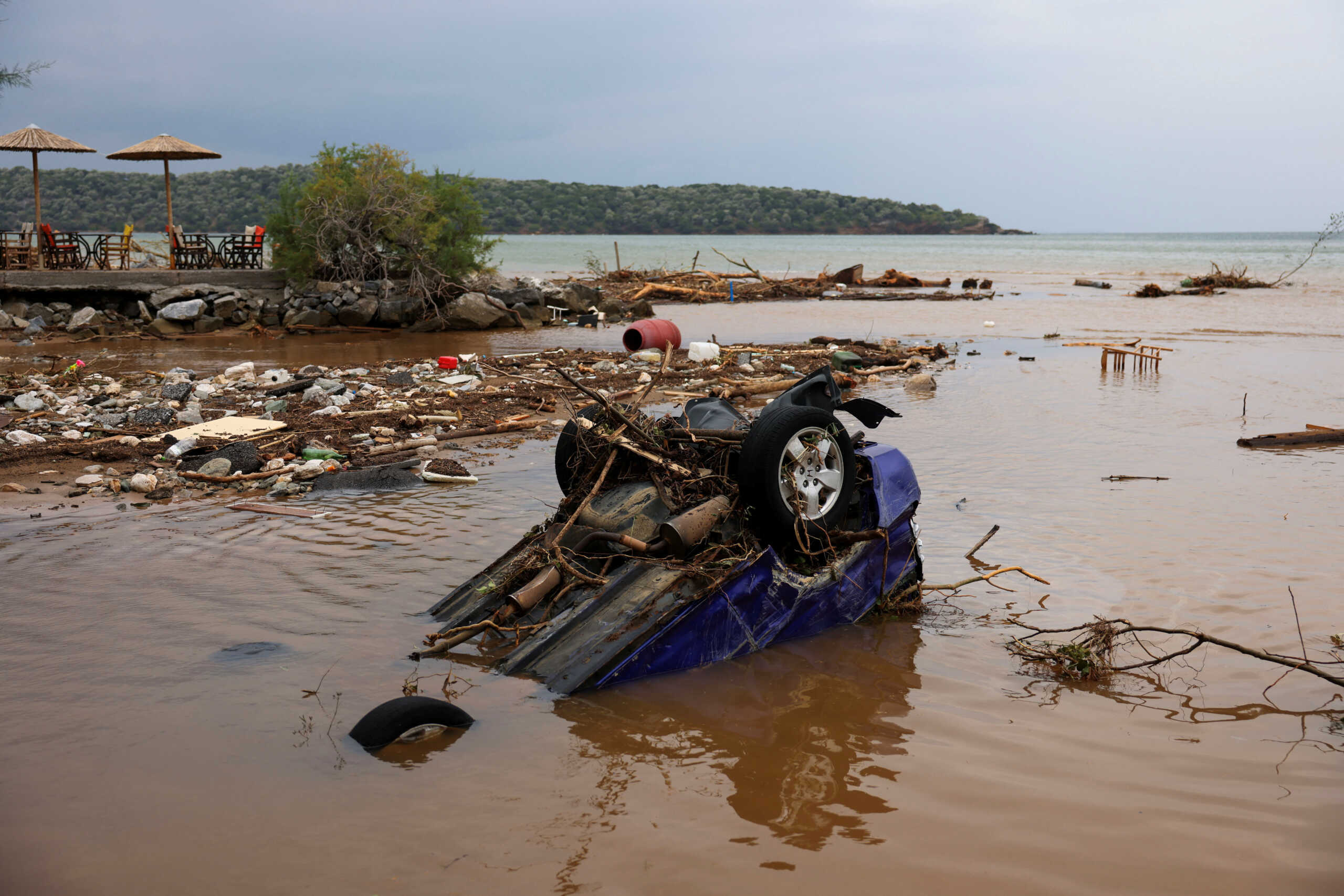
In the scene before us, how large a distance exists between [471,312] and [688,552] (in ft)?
63.7

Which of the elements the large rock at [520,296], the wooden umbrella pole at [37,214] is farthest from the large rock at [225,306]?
the large rock at [520,296]

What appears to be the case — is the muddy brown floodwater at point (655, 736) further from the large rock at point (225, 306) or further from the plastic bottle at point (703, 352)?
the large rock at point (225, 306)

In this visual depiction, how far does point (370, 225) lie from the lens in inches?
908

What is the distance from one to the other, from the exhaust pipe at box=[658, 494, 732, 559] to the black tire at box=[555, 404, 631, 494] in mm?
984

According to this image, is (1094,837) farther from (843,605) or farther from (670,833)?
(843,605)

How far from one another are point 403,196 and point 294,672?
2031 centimetres

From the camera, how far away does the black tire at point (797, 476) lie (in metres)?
4.95

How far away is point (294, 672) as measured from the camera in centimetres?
481

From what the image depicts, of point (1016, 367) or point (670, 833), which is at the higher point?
point (1016, 367)

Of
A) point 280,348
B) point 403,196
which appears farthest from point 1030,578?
point 403,196

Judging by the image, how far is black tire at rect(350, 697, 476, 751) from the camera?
4031 millimetres

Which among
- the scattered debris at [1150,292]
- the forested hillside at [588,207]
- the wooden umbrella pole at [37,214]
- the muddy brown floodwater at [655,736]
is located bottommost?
the muddy brown floodwater at [655,736]

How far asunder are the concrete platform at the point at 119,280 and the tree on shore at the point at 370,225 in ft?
3.37

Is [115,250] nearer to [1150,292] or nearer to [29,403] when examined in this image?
[29,403]
